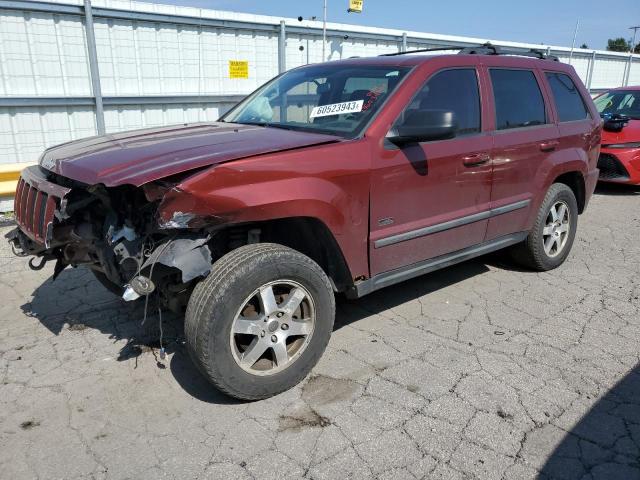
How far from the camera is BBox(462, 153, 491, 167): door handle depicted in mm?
3850

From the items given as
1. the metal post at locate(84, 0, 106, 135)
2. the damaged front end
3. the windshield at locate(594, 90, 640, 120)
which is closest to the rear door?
the damaged front end

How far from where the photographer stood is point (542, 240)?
4.90 meters

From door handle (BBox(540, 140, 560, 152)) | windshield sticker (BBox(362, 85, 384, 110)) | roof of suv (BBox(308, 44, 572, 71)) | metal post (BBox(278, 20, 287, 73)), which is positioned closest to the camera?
windshield sticker (BBox(362, 85, 384, 110))

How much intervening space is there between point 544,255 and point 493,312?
1.10m

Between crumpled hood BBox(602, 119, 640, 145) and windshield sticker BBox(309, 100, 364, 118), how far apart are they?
21.5 ft

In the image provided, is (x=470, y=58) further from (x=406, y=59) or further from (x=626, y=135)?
(x=626, y=135)

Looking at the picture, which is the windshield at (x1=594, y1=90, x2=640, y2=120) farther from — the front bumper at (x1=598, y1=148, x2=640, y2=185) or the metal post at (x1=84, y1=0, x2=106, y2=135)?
the metal post at (x1=84, y1=0, x2=106, y2=135)

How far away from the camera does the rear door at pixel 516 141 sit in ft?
13.7

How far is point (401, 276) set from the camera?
368cm

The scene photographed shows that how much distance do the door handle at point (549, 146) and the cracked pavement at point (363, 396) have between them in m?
1.24

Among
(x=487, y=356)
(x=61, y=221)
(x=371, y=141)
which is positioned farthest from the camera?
(x=487, y=356)

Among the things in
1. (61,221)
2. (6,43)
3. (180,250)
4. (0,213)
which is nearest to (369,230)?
(180,250)

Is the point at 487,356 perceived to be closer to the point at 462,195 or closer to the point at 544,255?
the point at 462,195

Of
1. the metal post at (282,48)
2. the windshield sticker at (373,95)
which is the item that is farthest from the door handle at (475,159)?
the metal post at (282,48)
